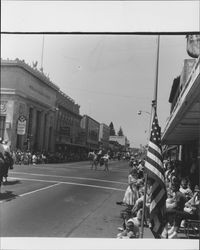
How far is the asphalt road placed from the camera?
368cm

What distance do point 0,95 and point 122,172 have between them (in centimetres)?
195

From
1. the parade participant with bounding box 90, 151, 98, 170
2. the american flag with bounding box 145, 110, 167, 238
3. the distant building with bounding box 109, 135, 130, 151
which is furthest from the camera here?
the parade participant with bounding box 90, 151, 98, 170

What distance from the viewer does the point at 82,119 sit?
438 centimetres

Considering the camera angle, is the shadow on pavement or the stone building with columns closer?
the stone building with columns

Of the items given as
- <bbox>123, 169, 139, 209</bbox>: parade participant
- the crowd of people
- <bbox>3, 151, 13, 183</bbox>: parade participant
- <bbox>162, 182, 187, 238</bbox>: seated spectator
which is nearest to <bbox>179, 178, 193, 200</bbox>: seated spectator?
the crowd of people

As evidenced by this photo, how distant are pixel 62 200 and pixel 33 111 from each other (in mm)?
1010

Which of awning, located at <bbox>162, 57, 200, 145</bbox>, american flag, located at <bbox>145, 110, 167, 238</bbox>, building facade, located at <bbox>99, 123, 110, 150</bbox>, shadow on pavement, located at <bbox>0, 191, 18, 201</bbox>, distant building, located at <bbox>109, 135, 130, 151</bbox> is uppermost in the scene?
awning, located at <bbox>162, 57, 200, 145</bbox>

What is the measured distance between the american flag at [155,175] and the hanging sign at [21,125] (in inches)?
47.1

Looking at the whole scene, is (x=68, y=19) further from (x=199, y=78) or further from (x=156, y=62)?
(x=199, y=78)

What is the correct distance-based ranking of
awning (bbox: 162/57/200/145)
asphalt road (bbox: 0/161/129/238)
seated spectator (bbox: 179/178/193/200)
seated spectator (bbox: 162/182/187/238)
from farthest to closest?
1. seated spectator (bbox: 179/178/193/200)
2. seated spectator (bbox: 162/182/187/238)
3. awning (bbox: 162/57/200/145)
4. asphalt road (bbox: 0/161/129/238)

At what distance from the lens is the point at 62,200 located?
4.52m

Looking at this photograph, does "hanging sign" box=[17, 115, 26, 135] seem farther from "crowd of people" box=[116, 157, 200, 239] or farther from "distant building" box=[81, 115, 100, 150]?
"crowd of people" box=[116, 157, 200, 239]

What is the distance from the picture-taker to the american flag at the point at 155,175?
155 inches

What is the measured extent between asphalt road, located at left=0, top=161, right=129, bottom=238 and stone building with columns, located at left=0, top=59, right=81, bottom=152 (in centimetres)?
32
